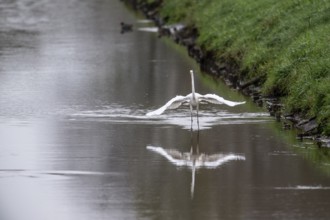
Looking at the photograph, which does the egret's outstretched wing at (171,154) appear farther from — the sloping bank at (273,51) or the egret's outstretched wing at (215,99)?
the sloping bank at (273,51)

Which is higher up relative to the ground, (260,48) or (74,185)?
(260,48)

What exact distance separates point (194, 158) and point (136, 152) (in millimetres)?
1011

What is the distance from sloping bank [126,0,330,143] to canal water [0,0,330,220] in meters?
0.54

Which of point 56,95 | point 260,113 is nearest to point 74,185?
point 260,113

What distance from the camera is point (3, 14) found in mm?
46281

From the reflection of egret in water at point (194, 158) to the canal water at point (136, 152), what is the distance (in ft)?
0.05

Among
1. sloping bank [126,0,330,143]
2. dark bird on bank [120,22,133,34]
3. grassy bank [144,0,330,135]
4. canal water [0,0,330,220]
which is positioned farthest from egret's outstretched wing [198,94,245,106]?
dark bird on bank [120,22,133,34]

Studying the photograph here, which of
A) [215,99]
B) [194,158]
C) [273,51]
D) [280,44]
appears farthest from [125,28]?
[194,158]

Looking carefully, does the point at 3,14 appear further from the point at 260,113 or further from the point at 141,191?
the point at 141,191

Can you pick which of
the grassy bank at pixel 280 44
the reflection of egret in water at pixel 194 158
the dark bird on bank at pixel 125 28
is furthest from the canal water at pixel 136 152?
the dark bird on bank at pixel 125 28

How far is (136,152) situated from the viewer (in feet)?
57.1

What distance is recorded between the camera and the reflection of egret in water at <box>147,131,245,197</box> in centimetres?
1642

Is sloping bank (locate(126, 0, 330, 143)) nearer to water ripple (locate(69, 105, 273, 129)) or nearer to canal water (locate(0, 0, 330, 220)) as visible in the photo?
canal water (locate(0, 0, 330, 220))

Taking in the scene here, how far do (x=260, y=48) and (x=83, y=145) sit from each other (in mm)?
8494
